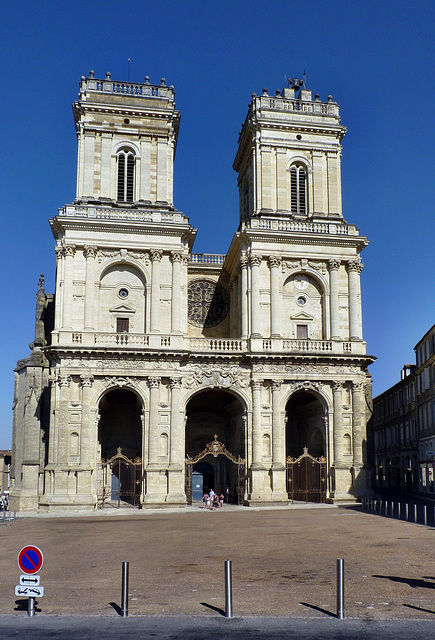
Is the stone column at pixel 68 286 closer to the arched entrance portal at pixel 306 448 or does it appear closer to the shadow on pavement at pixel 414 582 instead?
the arched entrance portal at pixel 306 448

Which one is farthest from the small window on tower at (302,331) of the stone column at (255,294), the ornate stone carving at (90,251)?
the ornate stone carving at (90,251)

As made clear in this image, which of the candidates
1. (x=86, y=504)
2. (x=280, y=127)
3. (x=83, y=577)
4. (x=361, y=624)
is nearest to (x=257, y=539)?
(x=83, y=577)

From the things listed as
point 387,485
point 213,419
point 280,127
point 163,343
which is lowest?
point 387,485

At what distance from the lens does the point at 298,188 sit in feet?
164

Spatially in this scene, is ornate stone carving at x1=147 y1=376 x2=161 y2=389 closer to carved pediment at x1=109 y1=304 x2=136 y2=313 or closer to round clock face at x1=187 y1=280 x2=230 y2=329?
carved pediment at x1=109 y1=304 x2=136 y2=313

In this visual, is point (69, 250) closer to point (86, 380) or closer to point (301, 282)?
point (86, 380)

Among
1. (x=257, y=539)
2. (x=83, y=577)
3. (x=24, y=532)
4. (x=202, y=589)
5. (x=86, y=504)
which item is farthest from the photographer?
(x=86, y=504)

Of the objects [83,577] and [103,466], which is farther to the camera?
[103,466]

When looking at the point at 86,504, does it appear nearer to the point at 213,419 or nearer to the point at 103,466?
the point at 103,466

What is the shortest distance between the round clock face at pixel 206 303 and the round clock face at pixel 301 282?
741 cm

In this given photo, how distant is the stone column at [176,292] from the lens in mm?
44562

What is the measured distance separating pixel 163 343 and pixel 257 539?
21.4 meters

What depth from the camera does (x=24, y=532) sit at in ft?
93.9

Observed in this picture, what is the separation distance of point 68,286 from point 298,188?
18170 mm
